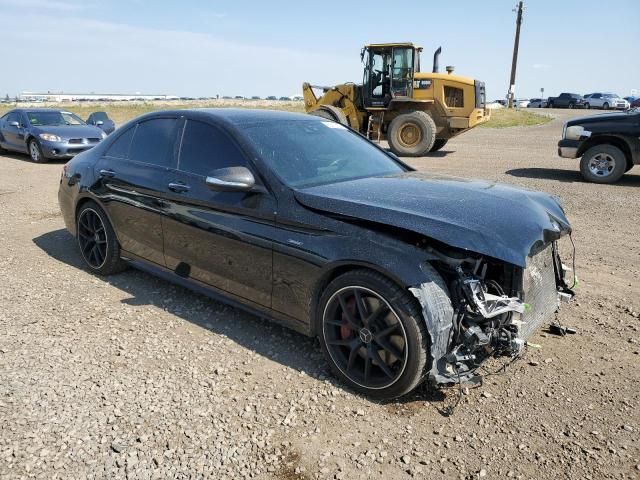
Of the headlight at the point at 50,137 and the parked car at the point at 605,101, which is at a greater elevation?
the parked car at the point at 605,101

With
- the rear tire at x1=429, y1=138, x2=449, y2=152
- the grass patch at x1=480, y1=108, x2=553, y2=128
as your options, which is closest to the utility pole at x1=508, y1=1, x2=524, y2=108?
the grass patch at x1=480, y1=108, x2=553, y2=128

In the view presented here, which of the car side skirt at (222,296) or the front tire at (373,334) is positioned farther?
the car side skirt at (222,296)

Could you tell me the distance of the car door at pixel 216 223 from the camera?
3.42 metres

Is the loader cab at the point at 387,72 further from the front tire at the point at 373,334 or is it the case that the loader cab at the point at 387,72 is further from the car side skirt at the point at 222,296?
the front tire at the point at 373,334

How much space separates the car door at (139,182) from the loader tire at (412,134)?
10.4 meters

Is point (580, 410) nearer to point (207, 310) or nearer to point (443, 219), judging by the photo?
point (443, 219)

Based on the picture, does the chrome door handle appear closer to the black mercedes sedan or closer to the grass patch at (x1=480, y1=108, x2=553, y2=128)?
the black mercedes sedan

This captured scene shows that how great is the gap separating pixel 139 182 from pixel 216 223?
110 cm

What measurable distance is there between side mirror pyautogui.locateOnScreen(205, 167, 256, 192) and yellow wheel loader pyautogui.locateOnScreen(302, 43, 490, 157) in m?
10.8

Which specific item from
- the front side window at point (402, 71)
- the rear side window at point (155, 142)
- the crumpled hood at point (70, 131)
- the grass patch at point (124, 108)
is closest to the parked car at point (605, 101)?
A: the grass patch at point (124, 108)

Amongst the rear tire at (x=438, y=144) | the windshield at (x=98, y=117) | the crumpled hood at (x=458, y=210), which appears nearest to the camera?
the crumpled hood at (x=458, y=210)

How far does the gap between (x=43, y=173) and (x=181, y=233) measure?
30.4 feet

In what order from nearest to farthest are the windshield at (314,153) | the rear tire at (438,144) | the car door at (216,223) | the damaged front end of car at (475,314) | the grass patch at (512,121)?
the damaged front end of car at (475,314), the car door at (216,223), the windshield at (314,153), the rear tire at (438,144), the grass patch at (512,121)

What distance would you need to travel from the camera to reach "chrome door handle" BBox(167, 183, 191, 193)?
3897 millimetres
